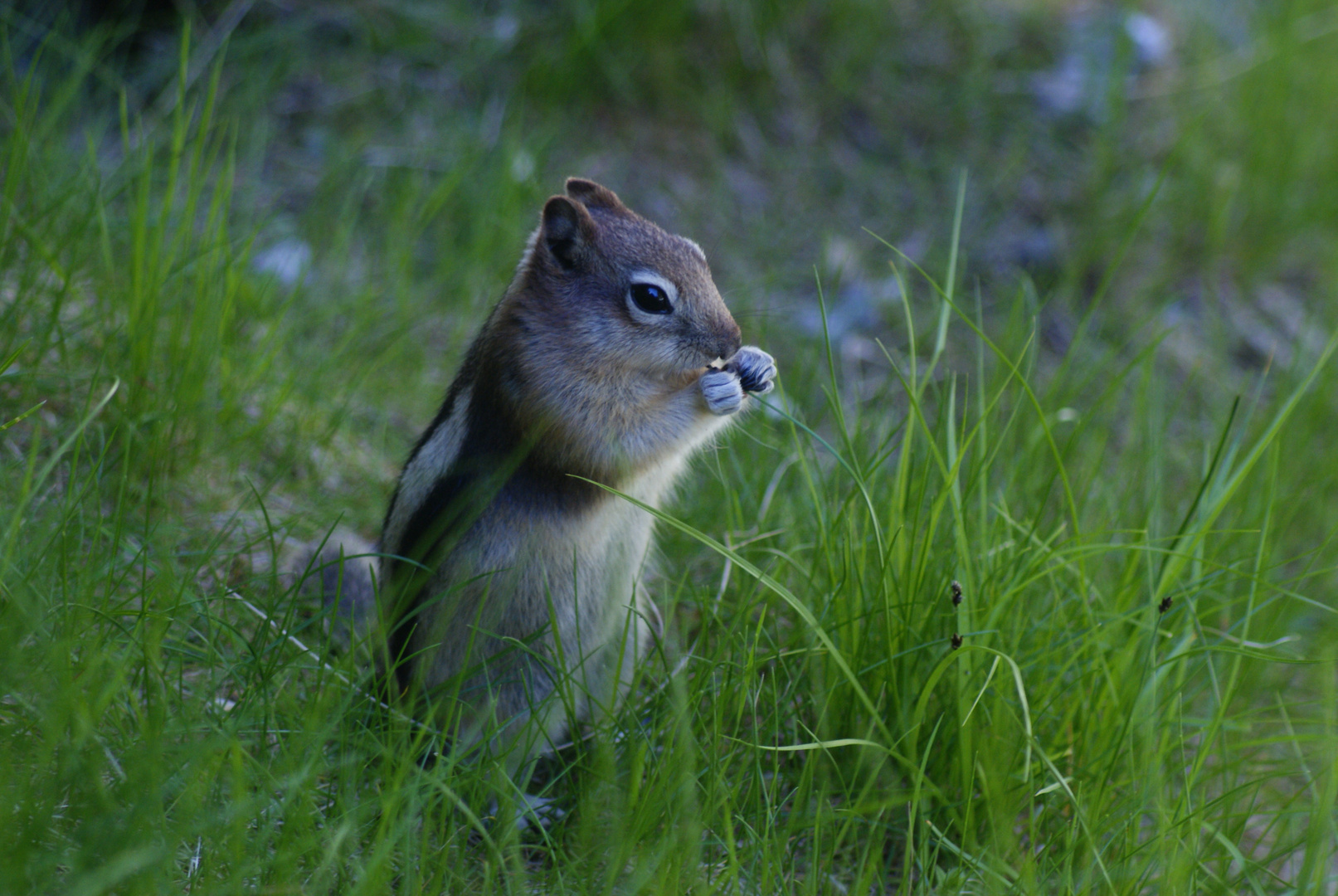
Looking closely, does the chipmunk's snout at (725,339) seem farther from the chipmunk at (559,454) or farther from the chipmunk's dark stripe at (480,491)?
the chipmunk's dark stripe at (480,491)

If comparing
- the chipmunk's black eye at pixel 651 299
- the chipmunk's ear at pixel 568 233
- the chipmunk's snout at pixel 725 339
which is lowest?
the chipmunk's snout at pixel 725 339

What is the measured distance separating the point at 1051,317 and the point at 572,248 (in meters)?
3.33

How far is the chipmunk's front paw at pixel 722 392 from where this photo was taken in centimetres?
237

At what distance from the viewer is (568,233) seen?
2.43 meters

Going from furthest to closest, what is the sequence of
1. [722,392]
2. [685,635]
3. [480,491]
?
[685,635]
[722,392]
[480,491]

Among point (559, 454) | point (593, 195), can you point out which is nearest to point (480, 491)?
point (559, 454)

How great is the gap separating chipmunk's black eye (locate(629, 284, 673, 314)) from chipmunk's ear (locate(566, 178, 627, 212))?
0.32 m

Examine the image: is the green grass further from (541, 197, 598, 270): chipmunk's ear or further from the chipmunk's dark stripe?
(541, 197, 598, 270): chipmunk's ear

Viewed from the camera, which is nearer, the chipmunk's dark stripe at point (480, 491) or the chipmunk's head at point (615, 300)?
the chipmunk's dark stripe at point (480, 491)

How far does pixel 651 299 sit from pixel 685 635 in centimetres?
82

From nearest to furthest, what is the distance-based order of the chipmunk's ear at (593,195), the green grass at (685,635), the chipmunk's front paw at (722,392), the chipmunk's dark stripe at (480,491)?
the green grass at (685,635)
the chipmunk's dark stripe at (480,491)
the chipmunk's front paw at (722,392)
the chipmunk's ear at (593,195)

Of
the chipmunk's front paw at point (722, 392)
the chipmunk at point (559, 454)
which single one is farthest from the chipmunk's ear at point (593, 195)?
the chipmunk's front paw at point (722, 392)

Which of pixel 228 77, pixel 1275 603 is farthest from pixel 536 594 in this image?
pixel 228 77

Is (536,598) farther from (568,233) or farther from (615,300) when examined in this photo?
(568,233)
